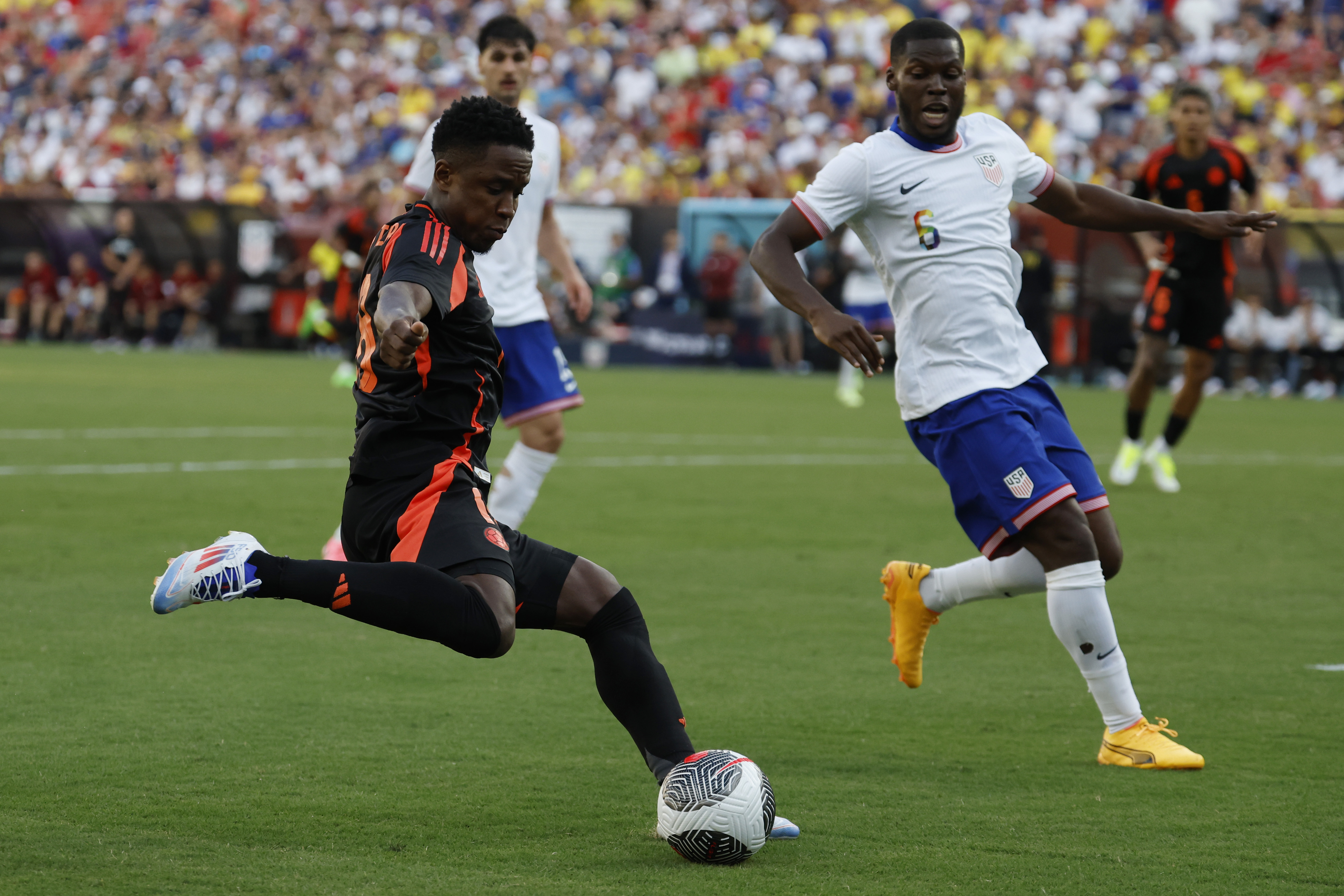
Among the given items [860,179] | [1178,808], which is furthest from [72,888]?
[860,179]

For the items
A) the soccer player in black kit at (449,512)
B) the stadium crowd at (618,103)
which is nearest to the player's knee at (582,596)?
the soccer player in black kit at (449,512)

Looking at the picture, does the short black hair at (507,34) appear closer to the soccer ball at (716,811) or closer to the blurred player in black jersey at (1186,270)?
the soccer ball at (716,811)

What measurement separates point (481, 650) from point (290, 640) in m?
2.53

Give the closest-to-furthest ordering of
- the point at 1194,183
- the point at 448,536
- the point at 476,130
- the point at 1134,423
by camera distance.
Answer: the point at 448,536
the point at 476,130
the point at 1194,183
the point at 1134,423

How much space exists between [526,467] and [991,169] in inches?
116

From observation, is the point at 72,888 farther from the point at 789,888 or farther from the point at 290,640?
the point at 290,640

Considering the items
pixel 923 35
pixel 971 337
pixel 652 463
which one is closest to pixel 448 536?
pixel 971 337

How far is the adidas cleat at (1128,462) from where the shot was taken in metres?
11.6

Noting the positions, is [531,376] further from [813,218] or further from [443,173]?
[443,173]

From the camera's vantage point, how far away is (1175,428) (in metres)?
11.6

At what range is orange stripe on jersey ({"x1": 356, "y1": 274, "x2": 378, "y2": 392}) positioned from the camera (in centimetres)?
398

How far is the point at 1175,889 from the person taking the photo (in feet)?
11.6

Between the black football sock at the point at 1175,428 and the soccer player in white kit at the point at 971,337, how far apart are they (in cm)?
644

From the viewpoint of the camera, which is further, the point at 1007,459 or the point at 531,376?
the point at 531,376
